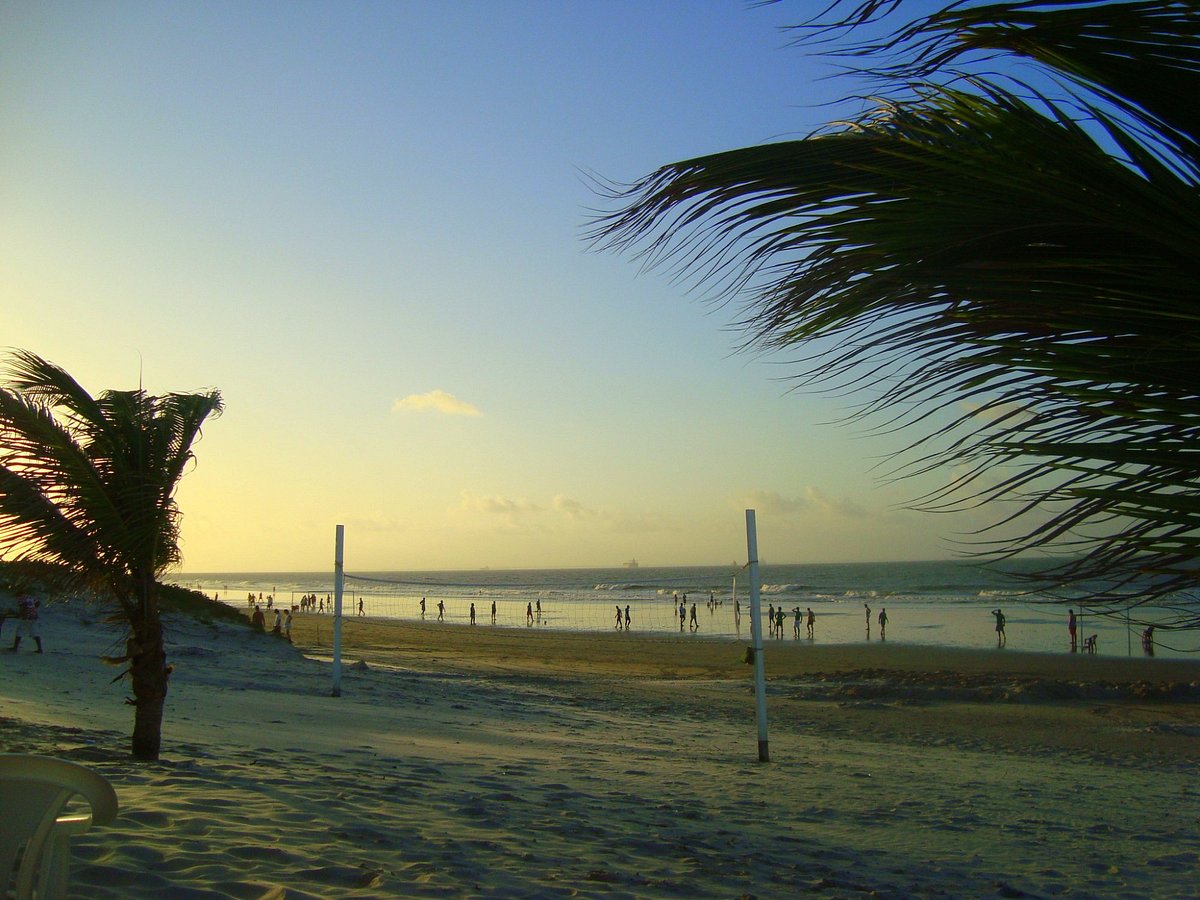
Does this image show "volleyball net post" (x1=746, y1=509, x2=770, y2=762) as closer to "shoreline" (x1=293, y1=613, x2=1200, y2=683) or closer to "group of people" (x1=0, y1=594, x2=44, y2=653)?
"group of people" (x1=0, y1=594, x2=44, y2=653)

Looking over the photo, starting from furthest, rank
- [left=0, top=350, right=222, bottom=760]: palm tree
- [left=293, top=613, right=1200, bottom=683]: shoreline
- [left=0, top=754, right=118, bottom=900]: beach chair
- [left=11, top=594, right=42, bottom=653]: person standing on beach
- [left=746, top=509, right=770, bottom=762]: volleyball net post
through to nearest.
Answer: [left=293, top=613, right=1200, bottom=683]: shoreline, [left=11, top=594, right=42, bottom=653]: person standing on beach, [left=746, top=509, right=770, bottom=762]: volleyball net post, [left=0, top=350, right=222, bottom=760]: palm tree, [left=0, top=754, right=118, bottom=900]: beach chair

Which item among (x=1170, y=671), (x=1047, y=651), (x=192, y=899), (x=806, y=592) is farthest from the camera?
(x=806, y=592)

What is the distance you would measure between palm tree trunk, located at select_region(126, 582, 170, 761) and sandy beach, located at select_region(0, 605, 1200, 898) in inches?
7.8

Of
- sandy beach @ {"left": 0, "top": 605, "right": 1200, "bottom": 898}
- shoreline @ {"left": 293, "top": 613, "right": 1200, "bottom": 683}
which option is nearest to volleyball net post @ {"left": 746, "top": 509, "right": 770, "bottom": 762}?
sandy beach @ {"left": 0, "top": 605, "right": 1200, "bottom": 898}

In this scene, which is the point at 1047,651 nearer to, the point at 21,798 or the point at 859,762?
the point at 859,762

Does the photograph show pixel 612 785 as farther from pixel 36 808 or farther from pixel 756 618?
pixel 36 808

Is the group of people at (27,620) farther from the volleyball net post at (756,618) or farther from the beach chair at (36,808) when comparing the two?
the beach chair at (36,808)

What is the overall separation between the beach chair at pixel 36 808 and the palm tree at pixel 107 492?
152 inches

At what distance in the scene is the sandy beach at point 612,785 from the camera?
446cm

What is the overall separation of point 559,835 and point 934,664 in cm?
2194

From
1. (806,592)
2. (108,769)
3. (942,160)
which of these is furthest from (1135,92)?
(806,592)

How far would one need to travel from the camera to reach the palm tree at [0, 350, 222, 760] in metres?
6.10

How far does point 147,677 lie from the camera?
6508 mm

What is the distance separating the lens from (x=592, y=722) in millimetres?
13328
